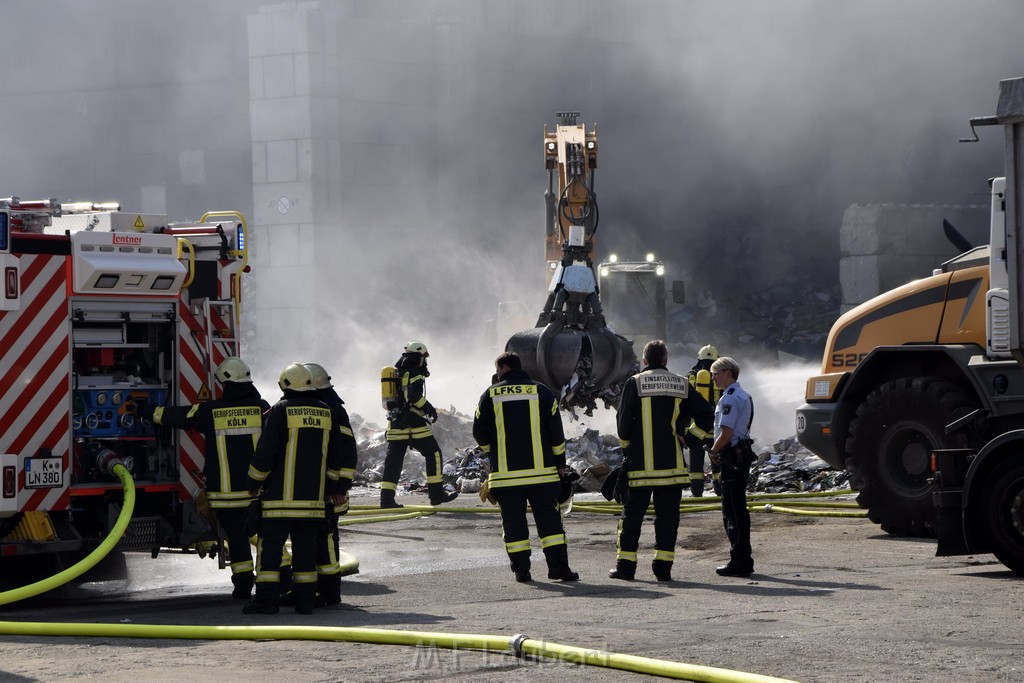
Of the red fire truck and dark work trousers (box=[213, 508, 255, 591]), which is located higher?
the red fire truck

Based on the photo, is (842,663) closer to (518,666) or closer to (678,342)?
A: (518,666)

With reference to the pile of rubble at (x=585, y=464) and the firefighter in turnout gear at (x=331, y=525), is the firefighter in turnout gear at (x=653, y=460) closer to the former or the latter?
the firefighter in turnout gear at (x=331, y=525)

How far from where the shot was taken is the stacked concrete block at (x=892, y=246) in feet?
106

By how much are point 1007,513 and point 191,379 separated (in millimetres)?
5311

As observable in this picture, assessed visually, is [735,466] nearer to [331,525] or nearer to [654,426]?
[654,426]

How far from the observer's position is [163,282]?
31.2 feet

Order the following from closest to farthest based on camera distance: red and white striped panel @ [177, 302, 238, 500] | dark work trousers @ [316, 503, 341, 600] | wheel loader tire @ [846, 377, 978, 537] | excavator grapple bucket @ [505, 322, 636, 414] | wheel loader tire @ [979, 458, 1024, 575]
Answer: dark work trousers @ [316, 503, 341, 600] → wheel loader tire @ [979, 458, 1024, 575] → red and white striped panel @ [177, 302, 238, 500] → wheel loader tire @ [846, 377, 978, 537] → excavator grapple bucket @ [505, 322, 636, 414]

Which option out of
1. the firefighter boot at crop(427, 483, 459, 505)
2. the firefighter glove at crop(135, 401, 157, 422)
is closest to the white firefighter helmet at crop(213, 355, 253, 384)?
the firefighter glove at crop(135, 401, 157, 422)

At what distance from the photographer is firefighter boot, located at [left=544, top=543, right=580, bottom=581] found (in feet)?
32.1

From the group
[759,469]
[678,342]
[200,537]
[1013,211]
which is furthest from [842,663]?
[678,342]

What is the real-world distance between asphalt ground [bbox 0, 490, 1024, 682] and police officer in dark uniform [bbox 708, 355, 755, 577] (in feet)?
0.64

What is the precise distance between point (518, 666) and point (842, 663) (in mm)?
1389

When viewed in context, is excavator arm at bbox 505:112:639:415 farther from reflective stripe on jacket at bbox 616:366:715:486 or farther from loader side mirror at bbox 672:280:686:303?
reflective stripe on jacket at bbox 616:366:715:486

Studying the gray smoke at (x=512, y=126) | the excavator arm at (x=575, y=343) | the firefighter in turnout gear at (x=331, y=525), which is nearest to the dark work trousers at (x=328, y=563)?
the firefighter in turnout gear at (x=331, y=525)
